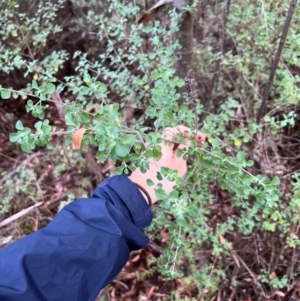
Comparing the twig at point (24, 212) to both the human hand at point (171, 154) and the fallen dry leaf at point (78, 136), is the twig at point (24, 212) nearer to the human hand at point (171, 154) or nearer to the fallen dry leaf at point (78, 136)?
the human hand at point (171, 154)

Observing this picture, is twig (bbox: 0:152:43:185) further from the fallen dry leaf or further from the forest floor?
the fallen dry leaf

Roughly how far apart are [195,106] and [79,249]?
76 cm

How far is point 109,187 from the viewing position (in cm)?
125

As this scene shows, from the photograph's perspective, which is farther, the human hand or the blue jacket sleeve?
the human hand

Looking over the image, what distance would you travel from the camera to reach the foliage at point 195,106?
113 centimetres


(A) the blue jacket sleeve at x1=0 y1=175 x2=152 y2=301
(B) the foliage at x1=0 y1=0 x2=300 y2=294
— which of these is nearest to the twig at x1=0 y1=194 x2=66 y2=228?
(B) the foliage at x1=0 y1=0 x2=300 y2=294

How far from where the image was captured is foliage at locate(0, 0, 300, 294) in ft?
3.72

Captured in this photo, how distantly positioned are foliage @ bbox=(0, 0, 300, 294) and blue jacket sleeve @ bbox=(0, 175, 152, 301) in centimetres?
13

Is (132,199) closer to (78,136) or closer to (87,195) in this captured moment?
(78,136)

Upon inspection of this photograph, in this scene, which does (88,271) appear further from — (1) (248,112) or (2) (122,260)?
(1) (248,112)

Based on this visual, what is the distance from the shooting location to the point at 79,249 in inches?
44.2

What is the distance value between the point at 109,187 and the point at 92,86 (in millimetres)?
321

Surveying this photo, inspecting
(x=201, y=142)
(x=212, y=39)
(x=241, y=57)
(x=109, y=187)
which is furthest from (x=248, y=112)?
(x=109, y=187)

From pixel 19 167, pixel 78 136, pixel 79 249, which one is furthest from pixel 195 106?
pixel 19 167
